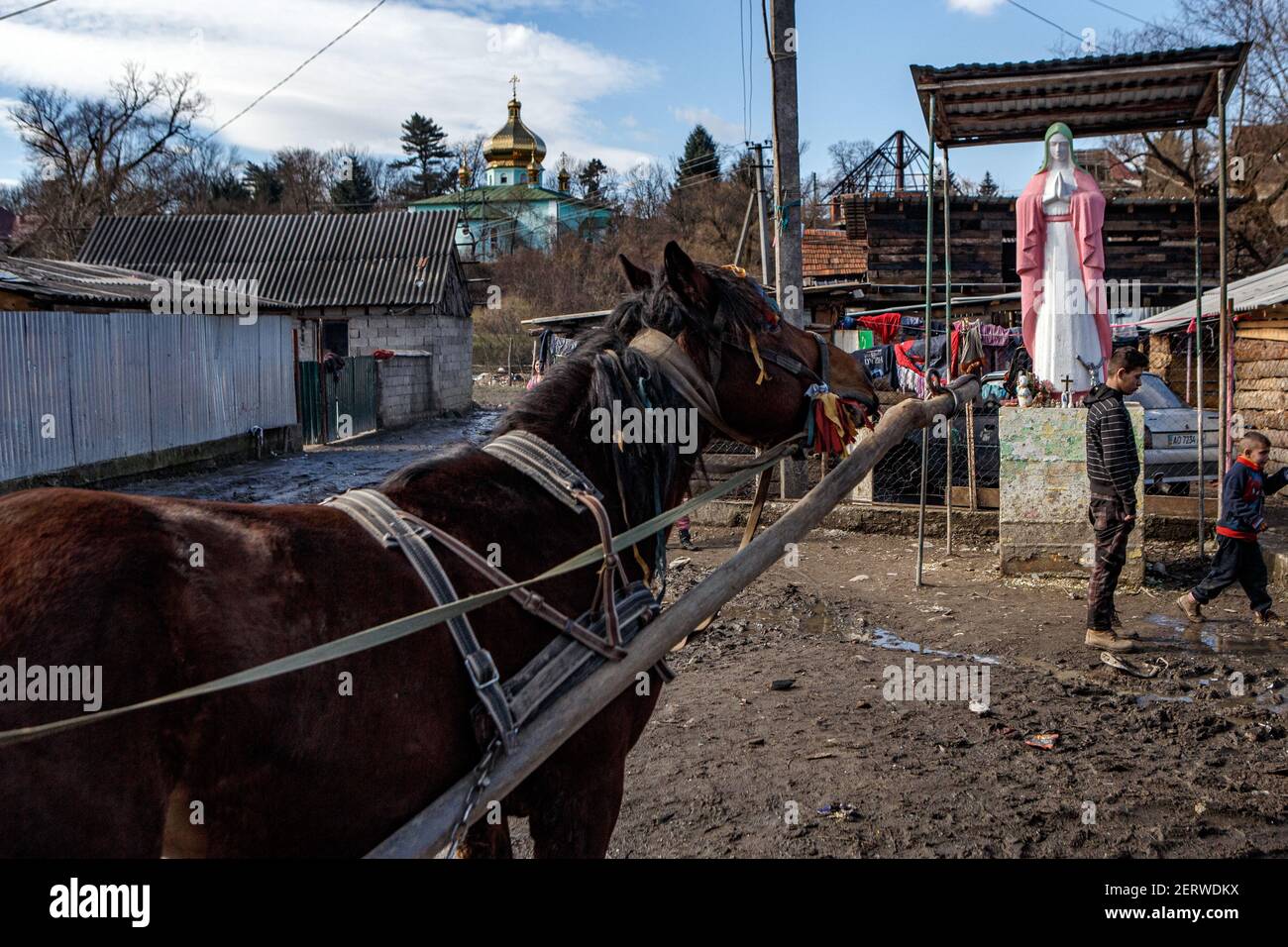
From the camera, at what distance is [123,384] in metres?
15.0

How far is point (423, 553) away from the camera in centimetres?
222

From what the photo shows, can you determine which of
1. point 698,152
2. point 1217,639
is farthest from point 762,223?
point 698,152

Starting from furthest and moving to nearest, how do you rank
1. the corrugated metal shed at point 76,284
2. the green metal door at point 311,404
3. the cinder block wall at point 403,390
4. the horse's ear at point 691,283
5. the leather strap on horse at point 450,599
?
the cinder block wall at point 403,390 < the green metal door at point 311,404 < the corrugated metal shed at point 76,284 < the horse's ear at point 691,283 < the leather strap on horse at point 450,599

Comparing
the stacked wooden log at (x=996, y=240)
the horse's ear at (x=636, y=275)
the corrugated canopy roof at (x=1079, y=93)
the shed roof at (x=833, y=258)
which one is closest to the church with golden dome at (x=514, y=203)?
the shed roof at (x=833, y=258)

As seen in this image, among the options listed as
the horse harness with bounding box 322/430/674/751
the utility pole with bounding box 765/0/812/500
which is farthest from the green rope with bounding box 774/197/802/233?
the horse harness with bounding box 322/430/674/751

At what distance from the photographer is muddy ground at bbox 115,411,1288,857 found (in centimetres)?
402

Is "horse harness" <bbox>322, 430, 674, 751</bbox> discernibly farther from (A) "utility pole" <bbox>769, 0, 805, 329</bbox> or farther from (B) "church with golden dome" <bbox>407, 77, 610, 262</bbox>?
(B) "church with golden dome" <bbox>407, 77, 610, 262</bbox>

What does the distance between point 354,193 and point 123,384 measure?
177 feet

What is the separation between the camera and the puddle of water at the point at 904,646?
6.52 metres

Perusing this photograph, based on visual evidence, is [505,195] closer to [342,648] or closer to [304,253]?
[304,253]

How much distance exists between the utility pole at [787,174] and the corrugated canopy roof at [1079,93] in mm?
2562

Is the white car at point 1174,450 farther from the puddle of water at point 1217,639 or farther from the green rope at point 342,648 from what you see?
the green rope at point 342,648
